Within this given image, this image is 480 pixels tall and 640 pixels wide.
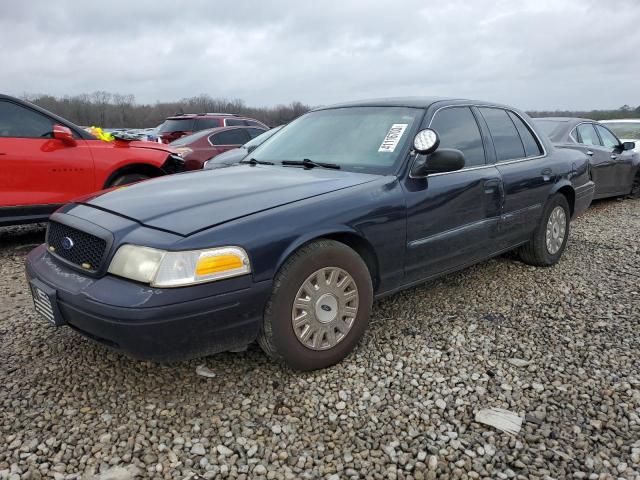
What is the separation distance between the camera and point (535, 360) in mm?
2961

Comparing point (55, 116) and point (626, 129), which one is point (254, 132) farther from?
point (626, 129)

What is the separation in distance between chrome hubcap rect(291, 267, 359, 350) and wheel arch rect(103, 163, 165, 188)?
394 centimetres

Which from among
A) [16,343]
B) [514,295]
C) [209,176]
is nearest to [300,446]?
[209,176]

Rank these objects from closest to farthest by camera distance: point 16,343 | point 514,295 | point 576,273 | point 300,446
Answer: point 300,446
point 16,343
point 514,295
point 576,273

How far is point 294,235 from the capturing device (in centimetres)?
254

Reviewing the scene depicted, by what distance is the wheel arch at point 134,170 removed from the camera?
570 cm

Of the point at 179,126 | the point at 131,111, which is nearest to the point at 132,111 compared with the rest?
the point at 131,111

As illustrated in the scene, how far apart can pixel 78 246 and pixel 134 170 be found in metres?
3.57

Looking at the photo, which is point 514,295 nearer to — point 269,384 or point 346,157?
point 346,157

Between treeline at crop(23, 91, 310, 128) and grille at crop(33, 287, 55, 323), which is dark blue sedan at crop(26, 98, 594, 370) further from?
treeline at crop(23, 91, 310, 128)

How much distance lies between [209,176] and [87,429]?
5.54ft

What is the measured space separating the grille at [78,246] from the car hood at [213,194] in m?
0.20

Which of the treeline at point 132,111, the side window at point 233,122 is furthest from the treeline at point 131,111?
the side window at point 233,122

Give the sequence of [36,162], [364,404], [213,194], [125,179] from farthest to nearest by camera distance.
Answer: [125,179], [36,162], [213,194], [364,404]
